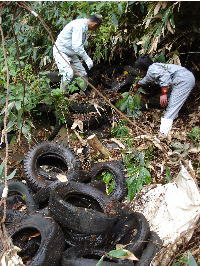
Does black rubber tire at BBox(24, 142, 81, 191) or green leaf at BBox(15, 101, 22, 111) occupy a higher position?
green leaf at BBox(15, 101, 22, 111)

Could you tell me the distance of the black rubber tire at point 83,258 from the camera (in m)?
3.70

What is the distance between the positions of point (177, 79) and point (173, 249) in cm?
347

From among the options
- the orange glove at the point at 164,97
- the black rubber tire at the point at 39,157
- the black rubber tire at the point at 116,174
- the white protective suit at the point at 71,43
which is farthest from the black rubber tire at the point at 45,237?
the orange glove at the point at 164,97

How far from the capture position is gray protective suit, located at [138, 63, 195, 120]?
248 inches

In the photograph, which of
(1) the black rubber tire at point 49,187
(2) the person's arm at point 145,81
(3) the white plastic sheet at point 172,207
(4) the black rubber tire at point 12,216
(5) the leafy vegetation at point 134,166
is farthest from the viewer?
(2) the person's arm at point 145,81

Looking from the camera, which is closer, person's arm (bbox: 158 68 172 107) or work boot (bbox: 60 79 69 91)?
person's arm (bbox: 158 68 172 107)

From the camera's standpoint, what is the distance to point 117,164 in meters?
5.42

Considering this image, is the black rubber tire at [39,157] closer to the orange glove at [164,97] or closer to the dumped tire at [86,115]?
the dumped tire at [86,115]

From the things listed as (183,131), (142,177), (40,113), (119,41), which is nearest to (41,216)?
(142,177)

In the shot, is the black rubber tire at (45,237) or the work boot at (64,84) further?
the work boot at (64,84)

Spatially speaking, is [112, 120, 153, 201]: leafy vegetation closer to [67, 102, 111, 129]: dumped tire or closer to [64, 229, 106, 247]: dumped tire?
[67, 102, 111, 129]: dumped tire

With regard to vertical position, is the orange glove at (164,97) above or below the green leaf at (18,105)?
below

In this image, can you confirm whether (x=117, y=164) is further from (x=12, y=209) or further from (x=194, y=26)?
(x=194, y=26)

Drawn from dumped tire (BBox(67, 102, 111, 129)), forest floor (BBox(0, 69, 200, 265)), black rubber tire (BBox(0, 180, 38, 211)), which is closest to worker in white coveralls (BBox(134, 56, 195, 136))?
forest floor (BBox(0, 69, 200, 265))
